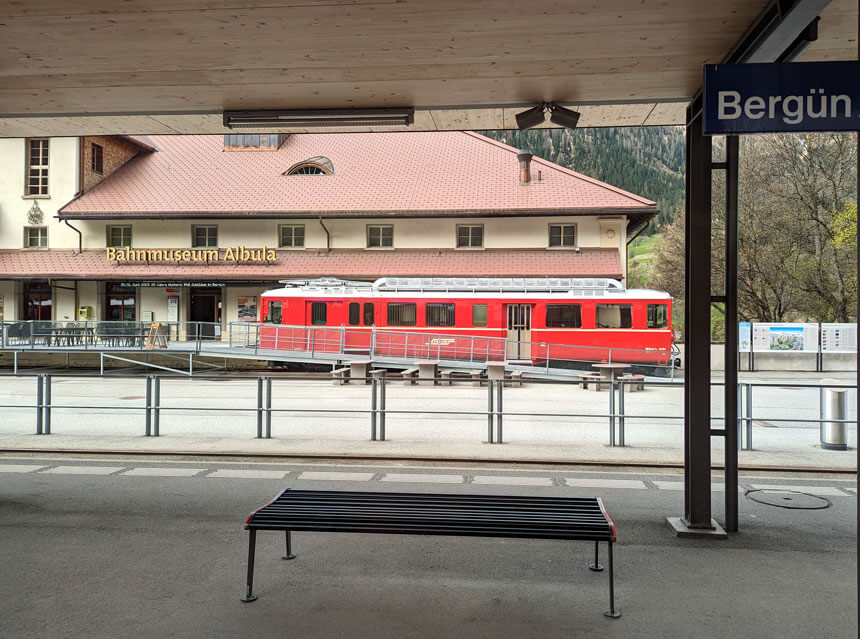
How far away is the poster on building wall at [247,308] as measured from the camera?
31734 mm

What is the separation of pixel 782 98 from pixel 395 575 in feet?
13.3

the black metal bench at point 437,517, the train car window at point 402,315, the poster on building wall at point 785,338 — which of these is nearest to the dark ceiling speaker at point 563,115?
the black metal bench at point 437,517

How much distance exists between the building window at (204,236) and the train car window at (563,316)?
53.3 ft

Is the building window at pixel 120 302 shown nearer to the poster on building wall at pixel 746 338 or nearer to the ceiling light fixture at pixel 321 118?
the poster on building wall at pixel 746 338

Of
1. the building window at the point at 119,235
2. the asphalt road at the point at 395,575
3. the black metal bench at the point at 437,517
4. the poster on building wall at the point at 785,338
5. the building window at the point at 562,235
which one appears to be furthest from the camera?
the building window at the point at 119,235

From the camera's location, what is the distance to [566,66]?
5.65 m

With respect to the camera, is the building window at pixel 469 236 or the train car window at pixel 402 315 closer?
the train car window at pixel 402 315

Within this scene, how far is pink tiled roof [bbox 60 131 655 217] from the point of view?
3020 cm

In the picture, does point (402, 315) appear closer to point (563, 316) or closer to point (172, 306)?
point (563, 316)

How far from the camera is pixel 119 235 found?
107ft

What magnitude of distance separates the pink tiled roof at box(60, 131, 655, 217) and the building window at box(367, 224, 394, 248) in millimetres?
1129

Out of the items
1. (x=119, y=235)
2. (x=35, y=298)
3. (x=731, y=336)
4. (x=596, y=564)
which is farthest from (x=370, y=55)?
(x=35, y=298)

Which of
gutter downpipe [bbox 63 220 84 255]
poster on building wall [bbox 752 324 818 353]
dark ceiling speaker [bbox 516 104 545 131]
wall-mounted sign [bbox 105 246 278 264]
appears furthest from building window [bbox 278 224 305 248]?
dark ceiling speaker [bbox 516 104 545 131]

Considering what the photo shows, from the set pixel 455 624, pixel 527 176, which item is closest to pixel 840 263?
pixel 527 176
